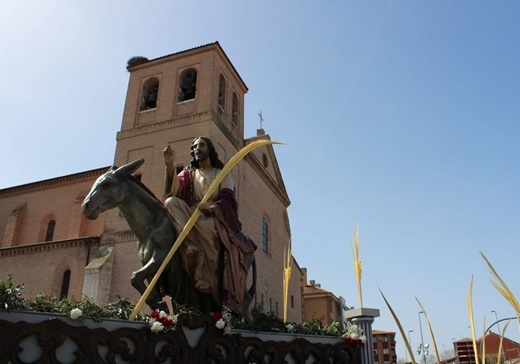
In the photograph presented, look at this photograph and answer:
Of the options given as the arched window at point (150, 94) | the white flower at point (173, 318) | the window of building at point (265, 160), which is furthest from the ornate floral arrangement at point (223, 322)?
the window of building at point (265, 160)

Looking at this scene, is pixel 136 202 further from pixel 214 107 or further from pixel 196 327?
pixel 214 107

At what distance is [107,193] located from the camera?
532 cm

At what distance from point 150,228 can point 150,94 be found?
20.2 metres

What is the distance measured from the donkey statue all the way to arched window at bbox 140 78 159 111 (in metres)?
19.1

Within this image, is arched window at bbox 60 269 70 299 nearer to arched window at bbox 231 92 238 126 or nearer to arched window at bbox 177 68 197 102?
arched window at bbox 177 68 197 102

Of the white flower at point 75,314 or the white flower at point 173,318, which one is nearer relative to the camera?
the white flower at point 75,314

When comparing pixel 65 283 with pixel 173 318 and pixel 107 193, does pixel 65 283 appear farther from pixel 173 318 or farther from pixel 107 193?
pixel 173 318

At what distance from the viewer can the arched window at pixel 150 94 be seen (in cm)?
2402

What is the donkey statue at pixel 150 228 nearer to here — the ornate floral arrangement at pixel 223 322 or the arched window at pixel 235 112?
the ornate floral arrangement at pixel 223 322

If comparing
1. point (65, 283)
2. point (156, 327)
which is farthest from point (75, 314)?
point (65, 283)

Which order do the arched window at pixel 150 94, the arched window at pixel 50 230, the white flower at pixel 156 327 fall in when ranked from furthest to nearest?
the arched window at pixel 50 230 → the arched window at pixel 150 94 → the white flower at pixel 156 327

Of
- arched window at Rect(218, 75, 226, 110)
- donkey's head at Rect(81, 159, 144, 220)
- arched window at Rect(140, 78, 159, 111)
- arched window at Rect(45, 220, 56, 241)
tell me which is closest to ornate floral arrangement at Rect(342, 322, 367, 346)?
donkey's head at Rect(81, 159, 144, 220)

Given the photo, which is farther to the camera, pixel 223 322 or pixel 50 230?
pixel 50 230

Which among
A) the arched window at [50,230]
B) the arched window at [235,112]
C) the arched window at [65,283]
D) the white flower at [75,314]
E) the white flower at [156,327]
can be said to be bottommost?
the white flower at [156,327]
